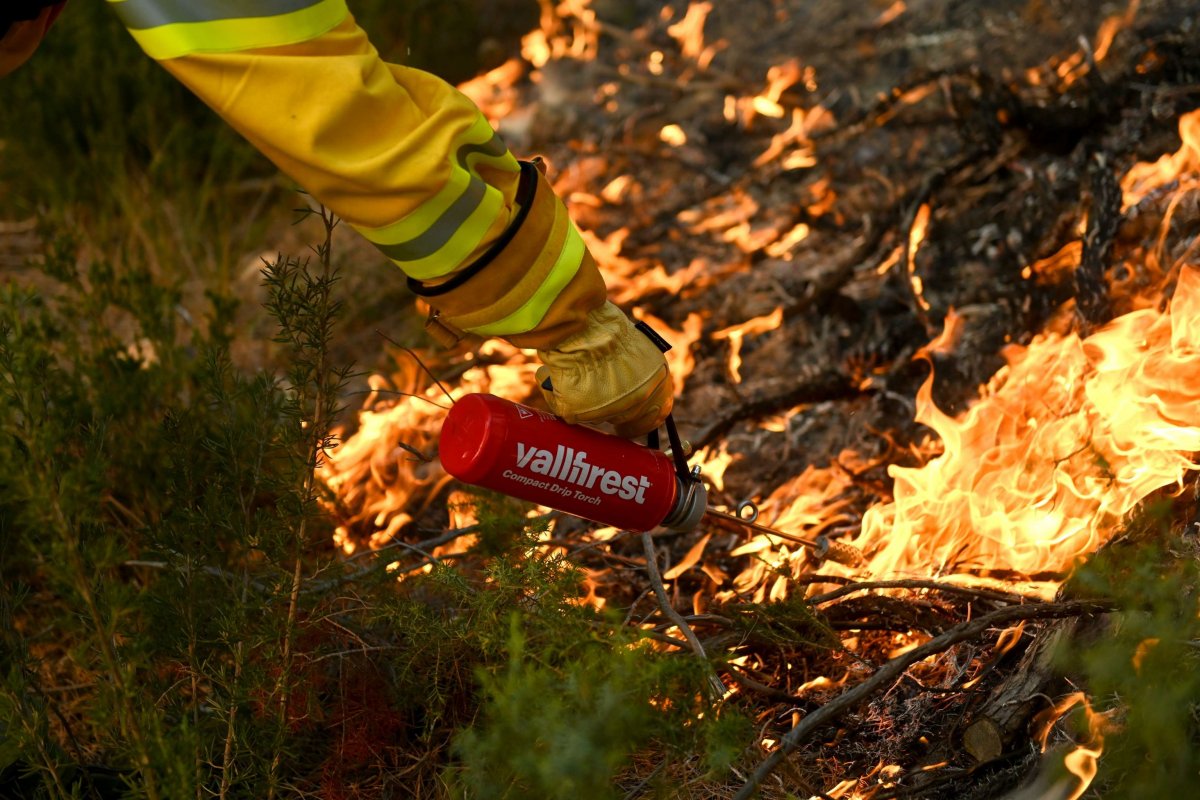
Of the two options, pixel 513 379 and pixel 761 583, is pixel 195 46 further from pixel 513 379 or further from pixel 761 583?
pixel 513 379

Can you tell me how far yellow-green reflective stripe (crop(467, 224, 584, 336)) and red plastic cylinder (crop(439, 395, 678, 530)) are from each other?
15 cm

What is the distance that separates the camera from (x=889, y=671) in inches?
82.8

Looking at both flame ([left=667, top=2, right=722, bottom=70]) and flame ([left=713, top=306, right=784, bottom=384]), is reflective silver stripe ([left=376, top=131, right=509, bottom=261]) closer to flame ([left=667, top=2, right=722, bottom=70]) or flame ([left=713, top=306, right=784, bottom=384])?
flame ([left=713, top=306, right=784, bottom=384])

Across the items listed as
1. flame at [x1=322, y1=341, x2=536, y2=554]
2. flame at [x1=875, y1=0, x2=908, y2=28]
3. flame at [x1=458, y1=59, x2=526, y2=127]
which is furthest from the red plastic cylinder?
flame at [x1=458, y1=59, x2=526, y2=127]

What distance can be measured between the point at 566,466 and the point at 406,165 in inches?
26.7

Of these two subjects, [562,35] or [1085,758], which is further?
[562,35]

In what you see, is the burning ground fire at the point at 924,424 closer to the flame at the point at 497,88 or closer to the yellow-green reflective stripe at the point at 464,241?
the yellow-green reflective stripe at the point at 464,241

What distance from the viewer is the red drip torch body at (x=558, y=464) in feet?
7.26

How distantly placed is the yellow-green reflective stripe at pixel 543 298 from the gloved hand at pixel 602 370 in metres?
0.12

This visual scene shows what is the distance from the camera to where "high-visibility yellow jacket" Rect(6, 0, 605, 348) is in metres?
1.88

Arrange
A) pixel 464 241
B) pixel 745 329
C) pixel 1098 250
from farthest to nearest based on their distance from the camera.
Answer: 1. pixel 745 329
2. pixel 1098 250
3. pixel 464 241

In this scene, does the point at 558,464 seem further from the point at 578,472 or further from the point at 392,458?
the point at 392,458

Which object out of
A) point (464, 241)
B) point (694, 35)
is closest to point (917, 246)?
point (464, 241)

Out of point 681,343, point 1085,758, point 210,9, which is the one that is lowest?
point 681,343
